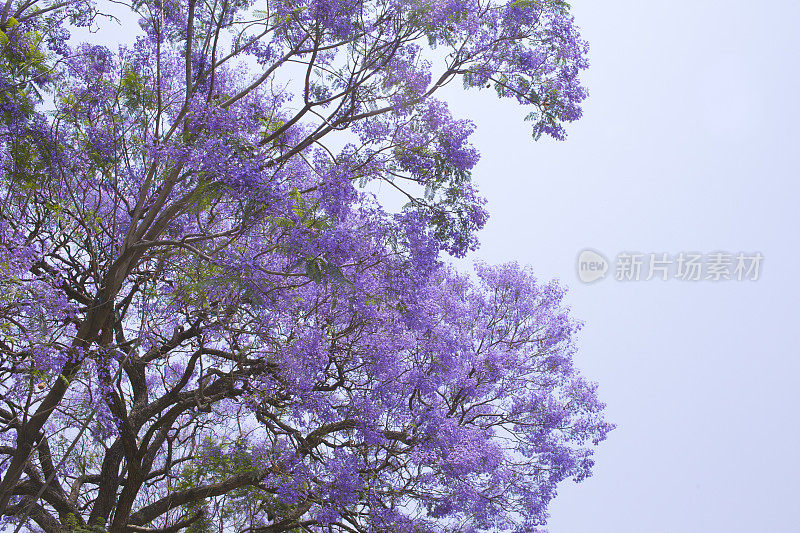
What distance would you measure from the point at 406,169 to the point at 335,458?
94.7 inches

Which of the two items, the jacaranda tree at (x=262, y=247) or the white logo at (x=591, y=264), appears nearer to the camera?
the jacaranda tree at (x=262, y=247)

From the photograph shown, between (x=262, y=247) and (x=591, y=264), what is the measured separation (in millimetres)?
5372

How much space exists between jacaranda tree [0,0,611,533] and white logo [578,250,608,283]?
10.7 feet

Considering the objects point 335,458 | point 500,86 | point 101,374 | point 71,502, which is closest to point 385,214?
point 500,86

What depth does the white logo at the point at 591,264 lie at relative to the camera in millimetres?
10094

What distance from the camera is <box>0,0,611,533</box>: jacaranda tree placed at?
18.5ft

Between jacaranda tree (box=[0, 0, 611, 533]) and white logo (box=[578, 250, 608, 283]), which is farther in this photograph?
white logo (box=[578, 250, 608, 283])

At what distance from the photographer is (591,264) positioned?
10.1m

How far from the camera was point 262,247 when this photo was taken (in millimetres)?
6309

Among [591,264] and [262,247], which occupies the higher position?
[591,264]

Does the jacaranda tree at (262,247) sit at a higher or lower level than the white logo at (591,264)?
lower

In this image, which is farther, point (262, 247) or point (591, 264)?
point (591, 264)

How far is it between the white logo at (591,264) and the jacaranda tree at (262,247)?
10.7 feet

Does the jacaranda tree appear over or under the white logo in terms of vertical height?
under
